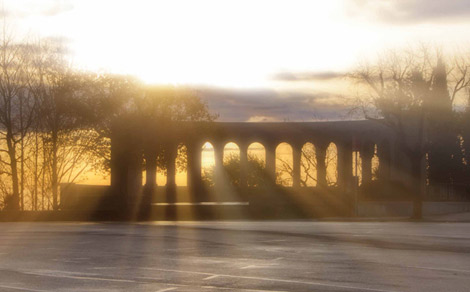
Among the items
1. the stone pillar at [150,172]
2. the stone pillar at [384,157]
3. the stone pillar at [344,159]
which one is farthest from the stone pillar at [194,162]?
the stone pillar at [384,157]

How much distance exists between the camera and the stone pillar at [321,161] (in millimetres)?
78688

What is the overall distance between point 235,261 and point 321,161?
208 feet

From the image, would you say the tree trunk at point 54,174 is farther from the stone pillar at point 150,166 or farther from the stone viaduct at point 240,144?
the stone pillar at point 150,166

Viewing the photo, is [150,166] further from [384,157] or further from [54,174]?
[384,157]

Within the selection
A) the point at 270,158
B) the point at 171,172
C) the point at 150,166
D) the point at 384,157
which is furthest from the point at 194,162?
the point at 384,157

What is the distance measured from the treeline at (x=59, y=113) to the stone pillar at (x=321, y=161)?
51.9ft

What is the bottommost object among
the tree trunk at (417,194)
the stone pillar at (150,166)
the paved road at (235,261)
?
the paved road at (235,261)

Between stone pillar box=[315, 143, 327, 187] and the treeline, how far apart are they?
51.9ft

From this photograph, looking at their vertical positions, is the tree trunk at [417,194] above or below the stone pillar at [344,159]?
below

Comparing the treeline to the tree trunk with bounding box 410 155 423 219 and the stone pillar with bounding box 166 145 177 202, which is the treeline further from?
the tree trunk with bounding box 410 155 423 219

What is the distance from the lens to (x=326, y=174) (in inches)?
3214

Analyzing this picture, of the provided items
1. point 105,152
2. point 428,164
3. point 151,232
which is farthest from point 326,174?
point 151,232

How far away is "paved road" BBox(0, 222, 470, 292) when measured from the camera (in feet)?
42.4

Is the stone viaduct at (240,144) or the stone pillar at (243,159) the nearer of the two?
the stone viaduct at (240,144)
